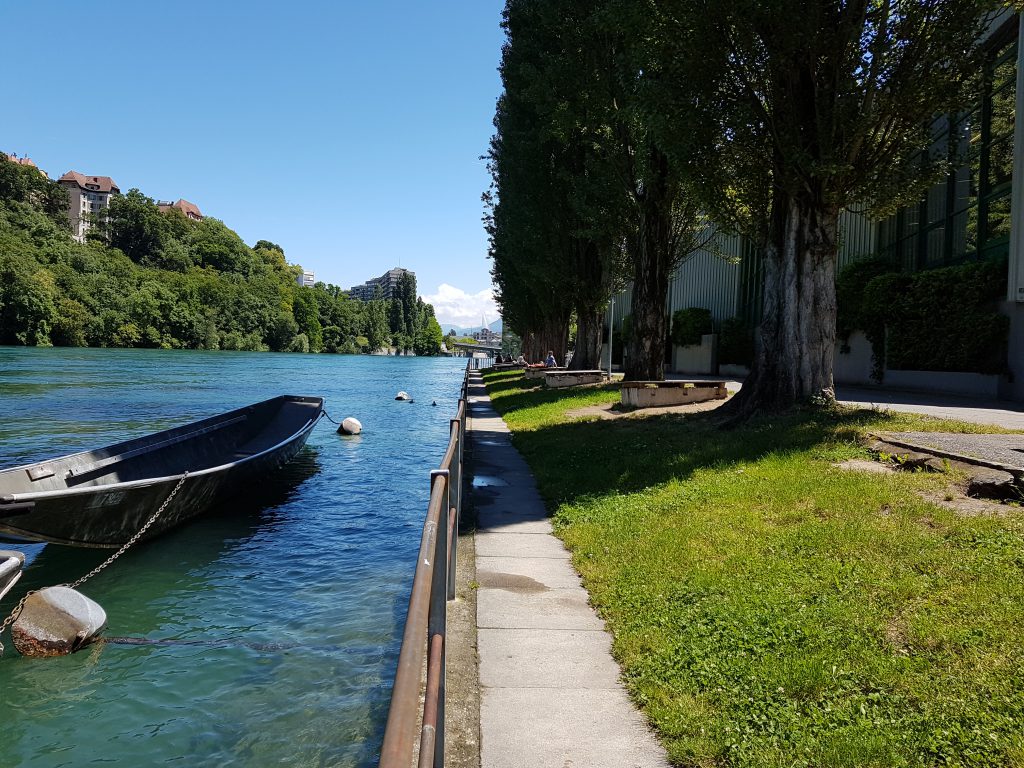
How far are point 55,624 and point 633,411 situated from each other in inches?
484

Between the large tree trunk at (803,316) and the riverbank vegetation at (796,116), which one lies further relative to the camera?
the large tree trunk at (803,316)

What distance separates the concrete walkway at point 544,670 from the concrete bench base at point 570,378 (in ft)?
61.4

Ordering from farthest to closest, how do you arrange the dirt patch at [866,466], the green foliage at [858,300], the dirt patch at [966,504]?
the green foliage at [858,300], the dirt patch at [866,466], the dirt patch at [966,504]

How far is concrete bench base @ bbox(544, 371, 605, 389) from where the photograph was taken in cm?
2634

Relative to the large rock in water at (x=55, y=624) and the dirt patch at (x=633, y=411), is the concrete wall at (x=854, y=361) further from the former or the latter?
the large rock in water at (x=55, y=624)

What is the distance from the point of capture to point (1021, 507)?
20.3ft

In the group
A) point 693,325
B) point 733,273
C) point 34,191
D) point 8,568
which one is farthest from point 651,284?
point 34,191

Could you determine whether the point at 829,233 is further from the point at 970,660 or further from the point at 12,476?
the point at 12,476

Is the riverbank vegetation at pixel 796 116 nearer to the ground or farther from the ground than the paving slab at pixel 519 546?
farther from the ground

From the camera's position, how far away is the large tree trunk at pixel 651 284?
18359mm

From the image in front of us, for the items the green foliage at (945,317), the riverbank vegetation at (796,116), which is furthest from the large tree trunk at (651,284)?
the green foliage at (945,317)

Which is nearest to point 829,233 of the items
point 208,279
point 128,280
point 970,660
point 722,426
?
point 722,426

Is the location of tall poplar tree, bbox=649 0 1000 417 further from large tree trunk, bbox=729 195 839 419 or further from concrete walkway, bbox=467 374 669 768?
concrete walkway, bbox=467 374 669 768

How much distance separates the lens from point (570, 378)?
26453 millimetres
